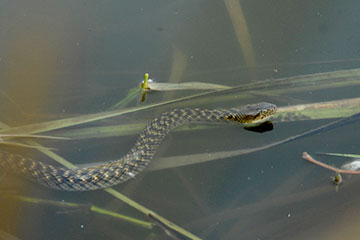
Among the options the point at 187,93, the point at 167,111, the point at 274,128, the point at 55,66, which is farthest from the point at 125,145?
the point at 274,128

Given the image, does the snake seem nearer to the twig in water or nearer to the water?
the water

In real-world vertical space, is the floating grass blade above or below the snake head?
below

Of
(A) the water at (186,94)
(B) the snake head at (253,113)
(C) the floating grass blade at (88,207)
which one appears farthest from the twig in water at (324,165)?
(C) the floating grass blade at (88,207)

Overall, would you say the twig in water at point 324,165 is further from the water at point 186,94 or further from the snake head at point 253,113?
the snake head at point 253,113

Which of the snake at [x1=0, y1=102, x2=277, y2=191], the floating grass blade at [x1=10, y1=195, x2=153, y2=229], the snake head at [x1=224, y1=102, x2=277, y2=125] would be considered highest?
the snake head at [x1=224, y1=102, x2=277, y2=125]

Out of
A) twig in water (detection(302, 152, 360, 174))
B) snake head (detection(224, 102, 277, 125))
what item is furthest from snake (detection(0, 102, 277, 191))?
twig in water (detection(302, 152, 360, 174))

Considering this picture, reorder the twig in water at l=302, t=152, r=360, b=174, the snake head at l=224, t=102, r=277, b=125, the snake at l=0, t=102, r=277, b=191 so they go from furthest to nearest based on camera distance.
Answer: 1. the snake head at l=224, t=102, r=277, b=125
2. the snake at l=0, t=102, r=277, b=191
3. the twig in water at l=302, t=152, r=360, b=174

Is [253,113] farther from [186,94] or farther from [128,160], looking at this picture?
[128,160]

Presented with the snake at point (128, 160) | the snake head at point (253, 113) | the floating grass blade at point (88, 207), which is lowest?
the floating grass blade at point (88, 207)
